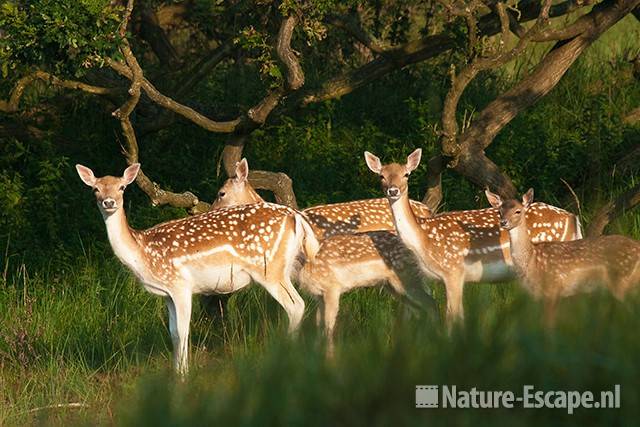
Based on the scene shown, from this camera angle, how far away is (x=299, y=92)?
35.7 feet

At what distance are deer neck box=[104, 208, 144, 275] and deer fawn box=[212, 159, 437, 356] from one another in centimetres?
107

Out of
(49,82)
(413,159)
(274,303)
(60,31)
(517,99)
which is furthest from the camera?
(517,99)

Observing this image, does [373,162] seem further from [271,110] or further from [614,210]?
[614,210]

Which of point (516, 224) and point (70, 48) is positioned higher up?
point (70, 48)

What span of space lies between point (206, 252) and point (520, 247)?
1.90 metres

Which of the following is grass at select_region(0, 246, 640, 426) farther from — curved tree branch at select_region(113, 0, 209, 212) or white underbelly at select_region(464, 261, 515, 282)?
curved tree branch at select_region(113, 0, 209, 212)

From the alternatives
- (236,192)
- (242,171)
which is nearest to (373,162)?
(242,171)

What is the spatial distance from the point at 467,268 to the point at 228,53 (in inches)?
147

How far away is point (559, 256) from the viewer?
25.6 ft

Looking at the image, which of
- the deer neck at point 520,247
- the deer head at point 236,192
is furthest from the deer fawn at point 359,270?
the deer head at point 236,192

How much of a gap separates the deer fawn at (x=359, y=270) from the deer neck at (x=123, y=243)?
1.07m

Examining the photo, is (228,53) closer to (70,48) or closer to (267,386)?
(70,48)

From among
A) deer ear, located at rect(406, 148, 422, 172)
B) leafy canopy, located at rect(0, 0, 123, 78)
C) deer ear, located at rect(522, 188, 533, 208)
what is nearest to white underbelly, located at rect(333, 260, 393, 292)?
deer ear, located at rect(406, 148, 422, 172)

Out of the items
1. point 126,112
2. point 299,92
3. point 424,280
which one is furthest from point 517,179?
point 126,112
